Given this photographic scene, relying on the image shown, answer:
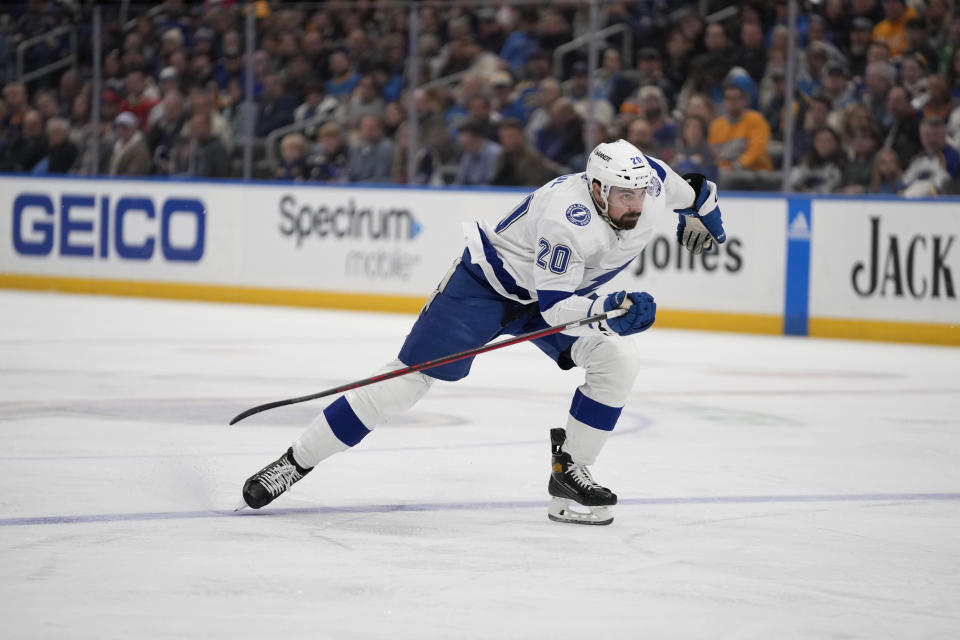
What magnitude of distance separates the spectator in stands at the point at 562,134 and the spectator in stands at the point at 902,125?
261 cm

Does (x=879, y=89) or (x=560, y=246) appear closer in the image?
(x=560, y=246)

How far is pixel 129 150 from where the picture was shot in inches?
625

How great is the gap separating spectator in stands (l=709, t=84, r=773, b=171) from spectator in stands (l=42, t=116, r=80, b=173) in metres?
7.02

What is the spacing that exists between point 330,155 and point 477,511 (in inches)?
388

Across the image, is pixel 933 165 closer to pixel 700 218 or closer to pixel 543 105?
pixel 543 105

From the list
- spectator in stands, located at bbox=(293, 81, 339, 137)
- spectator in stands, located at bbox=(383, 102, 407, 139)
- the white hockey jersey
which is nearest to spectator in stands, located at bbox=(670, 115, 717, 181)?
spectator in stands, located at bbox=(383, 102, 407, 139)

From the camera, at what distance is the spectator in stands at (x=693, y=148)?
12.6 m

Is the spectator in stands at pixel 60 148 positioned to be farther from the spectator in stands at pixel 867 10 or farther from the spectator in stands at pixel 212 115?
the spectator in stands at pixel 867 10

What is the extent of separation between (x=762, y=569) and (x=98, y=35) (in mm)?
12507

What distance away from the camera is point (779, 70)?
12.4m

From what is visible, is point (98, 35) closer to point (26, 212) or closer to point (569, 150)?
point (26, 212)

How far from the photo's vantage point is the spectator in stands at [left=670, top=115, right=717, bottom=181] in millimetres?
12617

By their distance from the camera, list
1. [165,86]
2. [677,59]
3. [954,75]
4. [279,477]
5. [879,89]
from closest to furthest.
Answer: [279,477]
[954,75]
[879,89]
[677,59]
[165,86]

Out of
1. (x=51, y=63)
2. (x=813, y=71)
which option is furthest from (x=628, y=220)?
(x=51, y=63)
